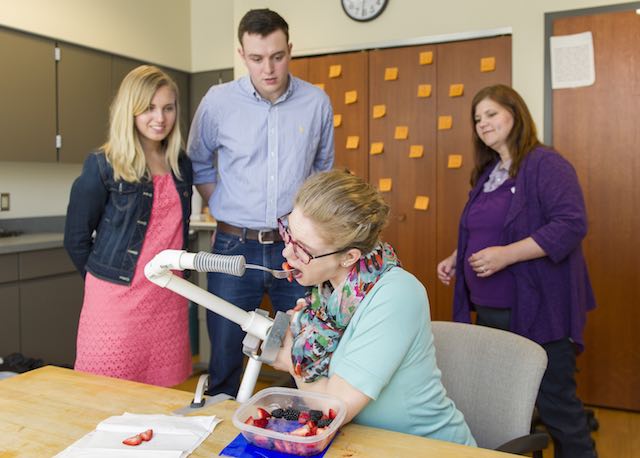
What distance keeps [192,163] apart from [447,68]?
1852 mm

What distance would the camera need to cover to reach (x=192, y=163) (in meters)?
2.16

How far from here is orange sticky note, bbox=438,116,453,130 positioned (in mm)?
3395

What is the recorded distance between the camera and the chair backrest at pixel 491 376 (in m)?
1.35

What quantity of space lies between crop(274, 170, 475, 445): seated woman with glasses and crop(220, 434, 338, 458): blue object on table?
153 mm

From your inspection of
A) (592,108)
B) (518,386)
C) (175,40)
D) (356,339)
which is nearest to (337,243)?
(356,339)

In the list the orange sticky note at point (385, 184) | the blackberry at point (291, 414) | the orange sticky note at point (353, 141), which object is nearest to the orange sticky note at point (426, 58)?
the orange sticky note at point (353, 141)

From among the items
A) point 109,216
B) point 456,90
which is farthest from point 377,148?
point 109,216

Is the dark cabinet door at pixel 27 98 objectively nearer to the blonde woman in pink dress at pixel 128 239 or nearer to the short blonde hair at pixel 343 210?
the blonde woman in pink dress at pixel 128 239

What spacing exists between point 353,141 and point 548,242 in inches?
73.7

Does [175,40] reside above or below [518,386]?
above

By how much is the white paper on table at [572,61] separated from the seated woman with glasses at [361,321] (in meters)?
2.28

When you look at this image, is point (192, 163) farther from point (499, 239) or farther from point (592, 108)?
point (592, 108)

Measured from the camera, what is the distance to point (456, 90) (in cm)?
336

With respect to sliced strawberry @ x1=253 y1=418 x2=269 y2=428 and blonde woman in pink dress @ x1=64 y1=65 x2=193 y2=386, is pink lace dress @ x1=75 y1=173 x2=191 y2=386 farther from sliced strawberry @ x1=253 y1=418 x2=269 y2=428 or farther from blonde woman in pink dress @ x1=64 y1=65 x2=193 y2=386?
sliced strawberry @ x1=253 y1=418 x2=269 y2=428
